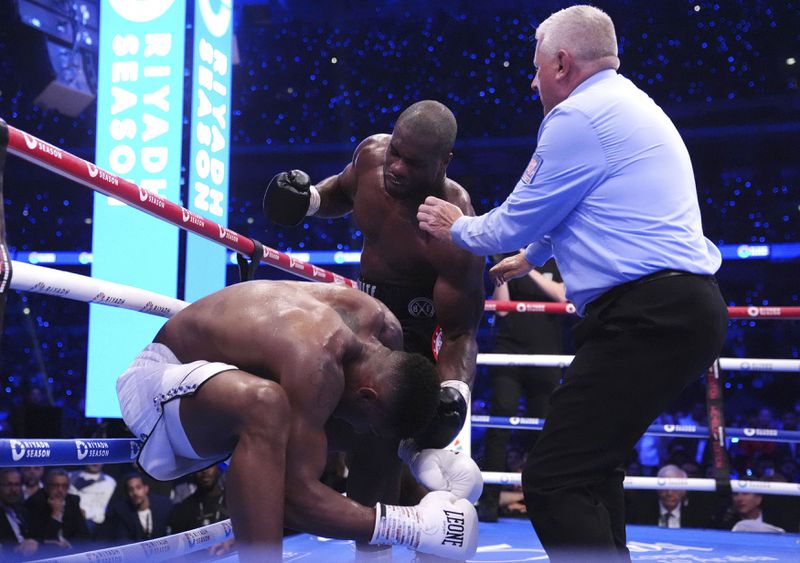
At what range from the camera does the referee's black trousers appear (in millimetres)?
1434

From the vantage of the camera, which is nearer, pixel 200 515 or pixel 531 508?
pixel 531 508

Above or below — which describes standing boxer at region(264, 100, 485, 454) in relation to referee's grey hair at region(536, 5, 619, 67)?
below

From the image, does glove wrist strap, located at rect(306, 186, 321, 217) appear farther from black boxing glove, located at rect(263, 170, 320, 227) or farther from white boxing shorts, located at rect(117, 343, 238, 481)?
white boxing shorts, located at rect(117, 343, 238, 481)

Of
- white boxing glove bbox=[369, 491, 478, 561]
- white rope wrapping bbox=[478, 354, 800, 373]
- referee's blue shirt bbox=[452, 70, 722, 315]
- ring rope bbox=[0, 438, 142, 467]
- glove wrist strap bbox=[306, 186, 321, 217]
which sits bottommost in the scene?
white boxing glove bbox=[369, 491, 478, 561]

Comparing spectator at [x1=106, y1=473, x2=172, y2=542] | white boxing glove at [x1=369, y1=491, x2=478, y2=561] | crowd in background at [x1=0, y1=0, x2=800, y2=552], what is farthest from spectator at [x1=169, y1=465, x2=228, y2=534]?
crowd in background at [x1=0, y1=0, x2=800, y2=552]

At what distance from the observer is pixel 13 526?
3.42m

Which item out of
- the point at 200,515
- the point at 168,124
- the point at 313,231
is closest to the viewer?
the point at 200,515

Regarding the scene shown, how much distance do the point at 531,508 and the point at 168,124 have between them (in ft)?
11.4

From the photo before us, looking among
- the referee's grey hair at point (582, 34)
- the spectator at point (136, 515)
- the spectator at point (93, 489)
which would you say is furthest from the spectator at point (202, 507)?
the referee's grey hair at point (582, 34)

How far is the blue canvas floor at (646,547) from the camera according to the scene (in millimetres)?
2379

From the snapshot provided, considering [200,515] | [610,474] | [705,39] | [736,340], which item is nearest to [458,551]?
[610,474]

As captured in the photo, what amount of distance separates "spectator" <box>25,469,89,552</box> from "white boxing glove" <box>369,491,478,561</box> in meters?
2.47

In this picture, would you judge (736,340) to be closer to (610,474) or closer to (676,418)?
(676,418)

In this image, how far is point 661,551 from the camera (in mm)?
2594
